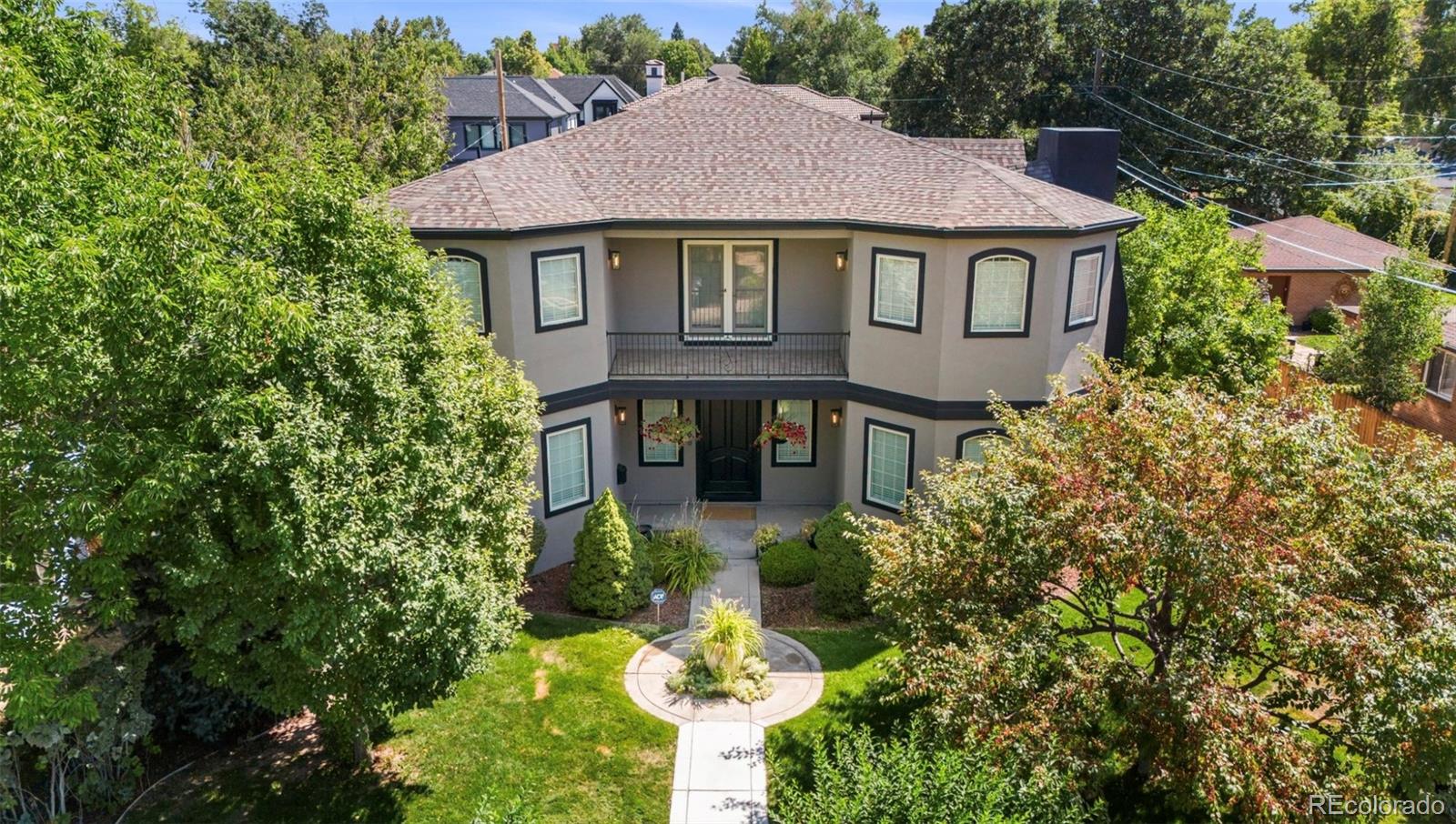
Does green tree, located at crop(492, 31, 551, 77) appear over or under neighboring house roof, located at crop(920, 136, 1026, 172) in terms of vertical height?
over

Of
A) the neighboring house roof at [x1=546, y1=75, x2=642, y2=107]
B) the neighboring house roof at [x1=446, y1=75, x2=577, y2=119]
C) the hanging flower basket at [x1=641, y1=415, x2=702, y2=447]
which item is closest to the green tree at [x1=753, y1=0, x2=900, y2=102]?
the neighboring house roof at [x1=546, y1=75, x2=642, y2=107]

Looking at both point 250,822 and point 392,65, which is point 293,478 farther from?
point 392,65

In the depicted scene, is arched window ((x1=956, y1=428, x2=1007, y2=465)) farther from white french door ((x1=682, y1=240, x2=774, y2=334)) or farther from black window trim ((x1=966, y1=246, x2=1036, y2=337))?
white french door ((x1=682, y1=240, x2=774, y2=334))

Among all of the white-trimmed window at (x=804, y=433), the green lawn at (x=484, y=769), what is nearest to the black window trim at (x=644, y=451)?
the white-trimmed window at (x=804, y=433)

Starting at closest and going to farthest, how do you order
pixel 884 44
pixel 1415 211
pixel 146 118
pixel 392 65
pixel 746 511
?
pixel 146 118 → pixel 746 511 → pixel 392 65 → pixel 1415 211 → pixel 884 44

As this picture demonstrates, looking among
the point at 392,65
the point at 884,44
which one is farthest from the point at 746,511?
the point at 884,44

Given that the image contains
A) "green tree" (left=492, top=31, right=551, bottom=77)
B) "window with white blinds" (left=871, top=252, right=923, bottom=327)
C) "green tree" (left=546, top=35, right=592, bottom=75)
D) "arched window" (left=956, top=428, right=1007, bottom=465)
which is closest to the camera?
"window with white blinds" (left=871, top=252, right=923, bottom=327)
